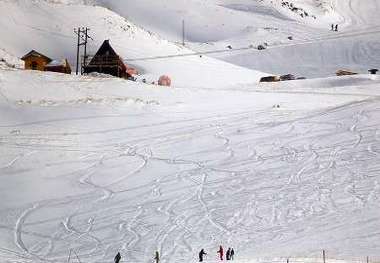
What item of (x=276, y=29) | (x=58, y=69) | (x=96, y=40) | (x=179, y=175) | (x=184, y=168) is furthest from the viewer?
(x=276, y=29)

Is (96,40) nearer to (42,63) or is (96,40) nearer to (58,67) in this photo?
(42,63)

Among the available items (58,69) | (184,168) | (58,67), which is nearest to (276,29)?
(58,67)

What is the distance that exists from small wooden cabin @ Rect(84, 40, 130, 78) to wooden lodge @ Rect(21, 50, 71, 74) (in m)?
2.93

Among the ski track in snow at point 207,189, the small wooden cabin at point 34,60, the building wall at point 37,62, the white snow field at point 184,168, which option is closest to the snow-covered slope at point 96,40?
the white snow field at point 184,168

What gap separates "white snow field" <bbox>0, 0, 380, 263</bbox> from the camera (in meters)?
27.7

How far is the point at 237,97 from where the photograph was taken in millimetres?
53906

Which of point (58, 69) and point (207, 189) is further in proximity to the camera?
point (58, 69)

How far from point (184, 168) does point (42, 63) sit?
1251 inches

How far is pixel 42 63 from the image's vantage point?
63.6 meters

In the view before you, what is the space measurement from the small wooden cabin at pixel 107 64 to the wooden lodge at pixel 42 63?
2.93 m

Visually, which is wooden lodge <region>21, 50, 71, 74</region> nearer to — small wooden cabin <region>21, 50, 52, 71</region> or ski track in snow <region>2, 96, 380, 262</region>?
small wooden cabin <region>21, 50, 52, 71</region>

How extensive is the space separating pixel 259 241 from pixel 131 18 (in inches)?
4053

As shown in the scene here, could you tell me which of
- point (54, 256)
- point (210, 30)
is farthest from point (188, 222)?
point (210, 30)

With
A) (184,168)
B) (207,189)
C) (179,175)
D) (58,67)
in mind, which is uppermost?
(58,67)
